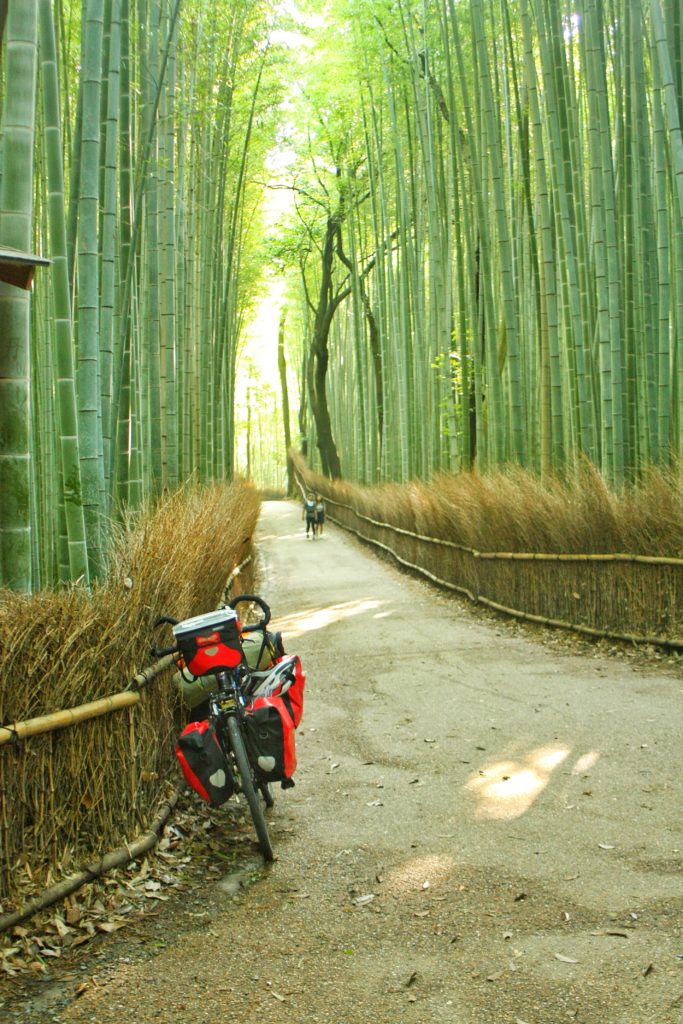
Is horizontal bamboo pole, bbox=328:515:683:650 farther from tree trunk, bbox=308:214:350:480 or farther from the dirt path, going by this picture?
tree trunk, bbox=308:214:350:480

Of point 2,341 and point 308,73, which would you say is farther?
point 308,73

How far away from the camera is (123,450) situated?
5148 mm

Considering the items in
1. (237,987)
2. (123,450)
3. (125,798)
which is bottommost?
(237,987)

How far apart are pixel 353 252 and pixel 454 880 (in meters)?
14.4

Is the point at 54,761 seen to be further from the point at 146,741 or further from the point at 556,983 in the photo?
the point at 556,983

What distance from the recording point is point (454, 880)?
2.83 meters

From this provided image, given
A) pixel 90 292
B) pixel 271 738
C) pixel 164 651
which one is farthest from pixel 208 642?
pixel 90 292

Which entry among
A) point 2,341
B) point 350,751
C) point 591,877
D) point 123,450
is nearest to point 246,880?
point 591,877

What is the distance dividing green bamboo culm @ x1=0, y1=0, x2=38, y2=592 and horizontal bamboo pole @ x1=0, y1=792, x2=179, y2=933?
2.62ft

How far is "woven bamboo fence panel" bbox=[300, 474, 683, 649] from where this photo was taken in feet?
19.5

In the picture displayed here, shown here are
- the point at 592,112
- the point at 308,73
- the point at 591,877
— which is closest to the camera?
the point at 591,877

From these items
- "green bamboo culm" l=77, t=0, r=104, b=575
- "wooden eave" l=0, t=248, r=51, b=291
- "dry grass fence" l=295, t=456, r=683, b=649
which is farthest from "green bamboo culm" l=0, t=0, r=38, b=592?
"dry grass fence" l=295, t=456, r=683, b=649

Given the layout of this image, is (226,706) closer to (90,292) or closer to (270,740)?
(270,740)

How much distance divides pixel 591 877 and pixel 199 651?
128 cm
